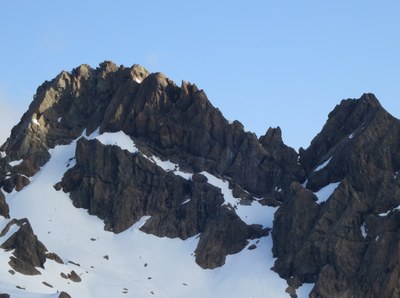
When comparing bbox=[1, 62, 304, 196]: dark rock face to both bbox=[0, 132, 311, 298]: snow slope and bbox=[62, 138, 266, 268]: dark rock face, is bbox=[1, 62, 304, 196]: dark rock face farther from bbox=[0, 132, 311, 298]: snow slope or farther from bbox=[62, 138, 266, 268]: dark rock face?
bbox=[62, 138, 266, 268]: dark rock face

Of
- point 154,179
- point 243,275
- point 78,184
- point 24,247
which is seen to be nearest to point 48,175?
point 78,184

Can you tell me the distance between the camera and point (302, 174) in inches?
7569

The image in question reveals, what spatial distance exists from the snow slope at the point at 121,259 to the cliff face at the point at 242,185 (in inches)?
72.1

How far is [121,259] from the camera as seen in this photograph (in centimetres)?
17288

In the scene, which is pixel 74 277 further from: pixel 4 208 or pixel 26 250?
pixel 4 208

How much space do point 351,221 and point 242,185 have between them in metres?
34.1

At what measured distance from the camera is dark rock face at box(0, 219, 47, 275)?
6127 inches

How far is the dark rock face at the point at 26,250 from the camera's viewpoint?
15562 centimetres

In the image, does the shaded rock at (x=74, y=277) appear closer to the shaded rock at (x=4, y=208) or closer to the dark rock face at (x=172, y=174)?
the shaded rock at (x=4, y=208)

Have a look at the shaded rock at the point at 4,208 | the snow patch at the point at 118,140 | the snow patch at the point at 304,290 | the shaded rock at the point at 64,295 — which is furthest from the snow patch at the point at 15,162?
A: the snow patch at the point at 304,290

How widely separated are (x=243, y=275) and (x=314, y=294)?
15.6m

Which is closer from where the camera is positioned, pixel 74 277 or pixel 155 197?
pixel 74 277

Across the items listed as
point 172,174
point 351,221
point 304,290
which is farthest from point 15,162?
point 351,221

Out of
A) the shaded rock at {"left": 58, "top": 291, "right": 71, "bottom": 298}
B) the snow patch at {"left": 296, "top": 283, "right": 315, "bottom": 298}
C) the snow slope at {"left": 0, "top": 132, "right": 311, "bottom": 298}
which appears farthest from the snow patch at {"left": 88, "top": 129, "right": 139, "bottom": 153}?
the shaded rock at {"left": 58, "top": 291, "right": 71, "bottom": 298}
